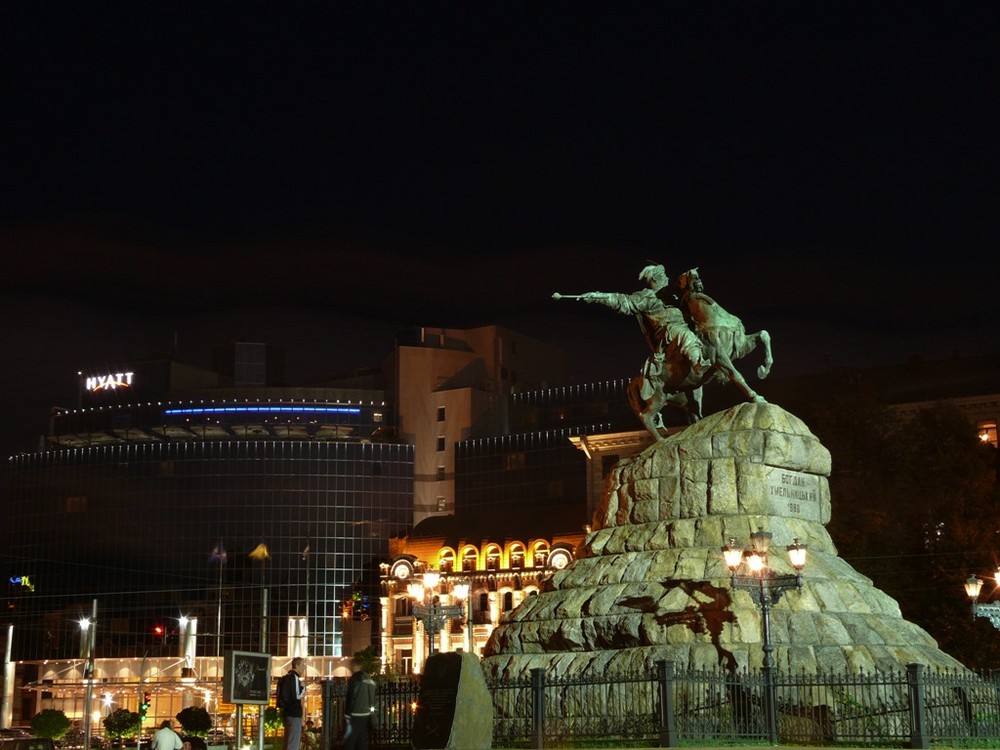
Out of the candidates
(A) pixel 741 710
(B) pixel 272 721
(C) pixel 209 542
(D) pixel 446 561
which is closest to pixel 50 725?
(B) pixel 272 721

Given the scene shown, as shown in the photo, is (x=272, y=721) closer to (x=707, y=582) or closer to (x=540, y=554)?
(x=707, y=582)

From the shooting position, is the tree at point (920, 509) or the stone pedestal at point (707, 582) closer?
the stone pedestal at point (707, 582)

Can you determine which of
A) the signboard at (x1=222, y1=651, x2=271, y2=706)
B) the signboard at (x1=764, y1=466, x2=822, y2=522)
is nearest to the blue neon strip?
the signboard at (x1=764, y1=466, x2=822, y2=522)

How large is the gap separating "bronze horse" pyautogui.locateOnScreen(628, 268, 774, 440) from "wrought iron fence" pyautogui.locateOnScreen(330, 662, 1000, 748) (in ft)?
25.3

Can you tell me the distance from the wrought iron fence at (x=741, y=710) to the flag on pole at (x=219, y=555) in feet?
237

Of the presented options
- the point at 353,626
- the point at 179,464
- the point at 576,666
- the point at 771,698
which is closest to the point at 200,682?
the point at 353,626

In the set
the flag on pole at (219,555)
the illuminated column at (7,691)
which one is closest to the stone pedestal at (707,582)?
Result: the illuminated column at (7,691)

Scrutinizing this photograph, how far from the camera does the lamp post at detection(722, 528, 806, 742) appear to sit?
2305 cm

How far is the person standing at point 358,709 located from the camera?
1875 centimetres

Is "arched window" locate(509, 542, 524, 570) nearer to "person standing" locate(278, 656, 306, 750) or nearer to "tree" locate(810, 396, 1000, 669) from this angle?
"tree" locate(810, 396, 1000, 669)

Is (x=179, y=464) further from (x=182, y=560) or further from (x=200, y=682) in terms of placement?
(x=200, y=682)

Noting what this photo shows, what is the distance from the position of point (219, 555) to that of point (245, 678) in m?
77.8

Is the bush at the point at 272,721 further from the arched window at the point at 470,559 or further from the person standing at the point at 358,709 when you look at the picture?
the arched window at the point at 470,559

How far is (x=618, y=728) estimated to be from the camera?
23281 mm
